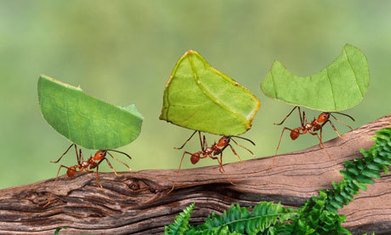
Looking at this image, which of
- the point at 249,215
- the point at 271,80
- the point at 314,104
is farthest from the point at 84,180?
the point at 314,104

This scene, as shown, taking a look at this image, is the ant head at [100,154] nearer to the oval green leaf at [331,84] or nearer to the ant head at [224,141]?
the ant head at [224,141]

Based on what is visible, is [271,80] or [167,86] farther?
[271,80]

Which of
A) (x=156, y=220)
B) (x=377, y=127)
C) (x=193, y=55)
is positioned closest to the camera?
(x=193, y=55)

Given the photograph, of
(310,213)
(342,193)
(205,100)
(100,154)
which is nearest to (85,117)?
(100,154)

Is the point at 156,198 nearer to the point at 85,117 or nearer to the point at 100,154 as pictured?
the point at 100,154

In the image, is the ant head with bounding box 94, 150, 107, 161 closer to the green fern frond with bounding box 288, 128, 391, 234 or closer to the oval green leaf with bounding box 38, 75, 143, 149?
the oval green leaf with bounding box 38, 75, 143, 149

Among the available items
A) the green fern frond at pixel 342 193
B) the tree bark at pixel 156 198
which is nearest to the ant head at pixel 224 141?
the tree bark at pixel 156 198

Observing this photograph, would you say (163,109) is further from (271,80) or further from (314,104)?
(314,104)
